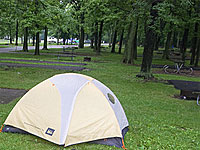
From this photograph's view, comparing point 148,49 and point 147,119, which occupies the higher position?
point 148,49

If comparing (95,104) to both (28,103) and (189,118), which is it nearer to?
(28,103)

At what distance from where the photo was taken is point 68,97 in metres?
5.30

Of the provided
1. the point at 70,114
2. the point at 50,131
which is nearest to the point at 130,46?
the point at 70,114

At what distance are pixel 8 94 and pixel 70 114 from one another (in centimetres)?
472

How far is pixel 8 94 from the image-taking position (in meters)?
Answer: 8.91

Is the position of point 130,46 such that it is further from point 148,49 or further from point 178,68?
point 148,49

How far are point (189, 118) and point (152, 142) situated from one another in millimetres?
2623

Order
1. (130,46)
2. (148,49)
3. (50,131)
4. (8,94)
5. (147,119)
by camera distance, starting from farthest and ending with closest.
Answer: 1. (130,46)
2. (148,49)
3. (8,94)
4. (147,119)
5. (50,131)

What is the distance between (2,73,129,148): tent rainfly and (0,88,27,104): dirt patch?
2.77m

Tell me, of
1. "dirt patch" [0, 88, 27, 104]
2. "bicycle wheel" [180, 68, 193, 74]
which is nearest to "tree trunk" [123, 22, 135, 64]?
"bicycle wheel" [180, 68, 193, 74]

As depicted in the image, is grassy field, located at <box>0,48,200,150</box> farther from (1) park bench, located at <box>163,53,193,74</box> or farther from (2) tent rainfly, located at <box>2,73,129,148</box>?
(1) park bench, located at <box>163,53,193,74</box>

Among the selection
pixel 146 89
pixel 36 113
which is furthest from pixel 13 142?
pixel 146 89

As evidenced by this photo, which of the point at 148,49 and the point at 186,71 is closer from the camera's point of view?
the point at 148,49

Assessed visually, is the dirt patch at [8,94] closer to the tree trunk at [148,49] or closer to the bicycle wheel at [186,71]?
the tree trunk at [148,49]
